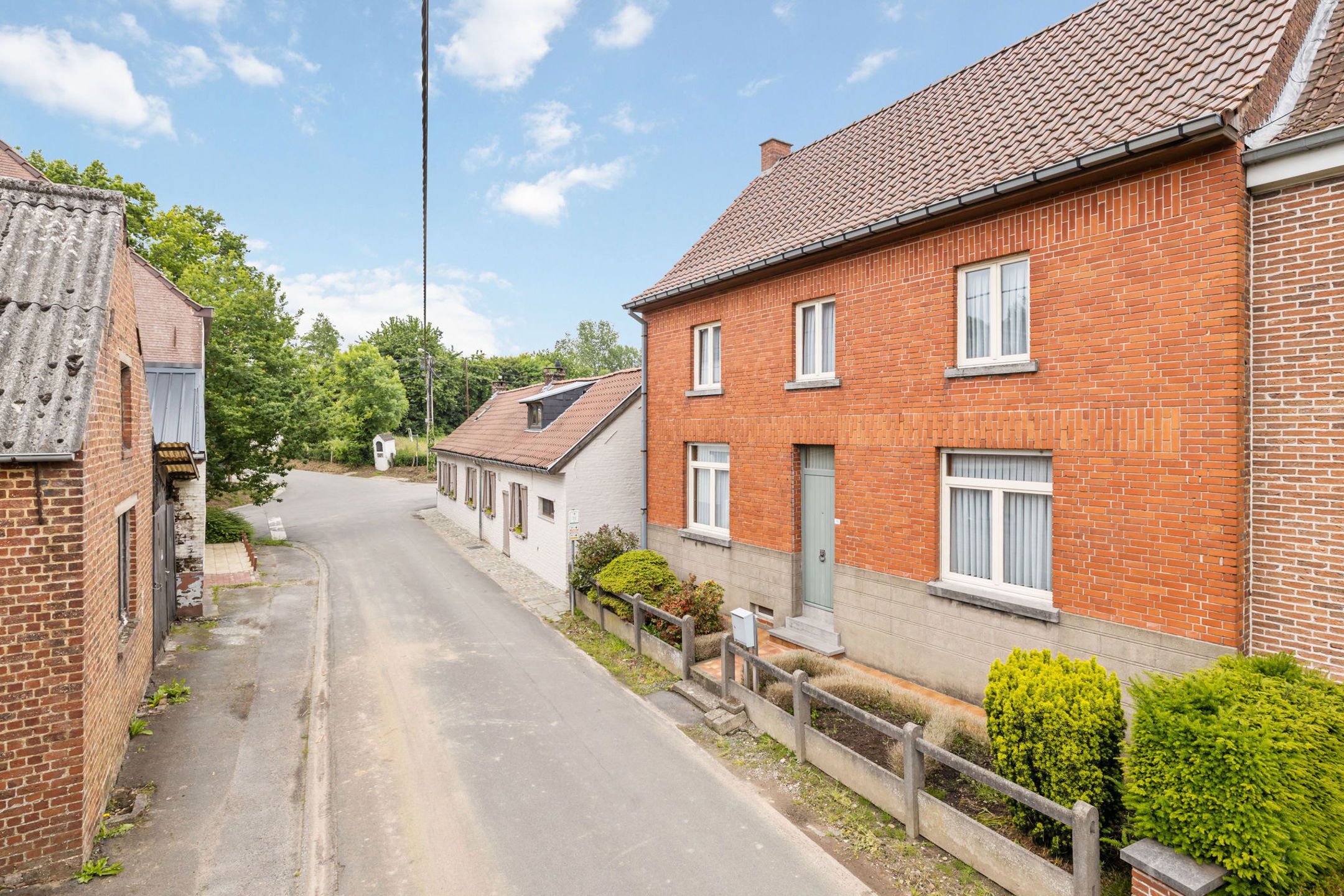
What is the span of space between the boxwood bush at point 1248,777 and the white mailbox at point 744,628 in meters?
4.58

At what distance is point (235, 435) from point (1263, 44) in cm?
2336

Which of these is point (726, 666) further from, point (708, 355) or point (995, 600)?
point (708, 355)

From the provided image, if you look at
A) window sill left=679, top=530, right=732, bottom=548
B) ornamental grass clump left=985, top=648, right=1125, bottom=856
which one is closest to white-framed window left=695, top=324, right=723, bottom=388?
window sill left=679, top=530, right=732, bottom=548

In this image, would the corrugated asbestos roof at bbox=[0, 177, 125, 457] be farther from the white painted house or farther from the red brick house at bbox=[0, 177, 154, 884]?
the white painted house

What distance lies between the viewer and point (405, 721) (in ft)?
27.7

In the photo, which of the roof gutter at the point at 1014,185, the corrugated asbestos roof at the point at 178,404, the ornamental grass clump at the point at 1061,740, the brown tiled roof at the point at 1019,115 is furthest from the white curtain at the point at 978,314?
the corrugated asbestos roof at the point at 178,404

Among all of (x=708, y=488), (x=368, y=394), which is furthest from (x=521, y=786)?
(x=368, y=394)

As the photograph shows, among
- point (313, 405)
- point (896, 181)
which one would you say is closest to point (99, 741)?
point (896, 181)

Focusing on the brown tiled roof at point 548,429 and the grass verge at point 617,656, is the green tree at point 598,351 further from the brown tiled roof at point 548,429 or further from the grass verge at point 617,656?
the grass verge at point 617,656

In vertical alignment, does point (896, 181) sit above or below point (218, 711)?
above

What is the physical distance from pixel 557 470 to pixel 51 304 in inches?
→ 391

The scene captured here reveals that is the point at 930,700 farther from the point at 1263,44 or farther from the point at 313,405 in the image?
the point at 313,405

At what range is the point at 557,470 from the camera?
1515 cm

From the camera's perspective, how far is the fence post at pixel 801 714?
7.12m
